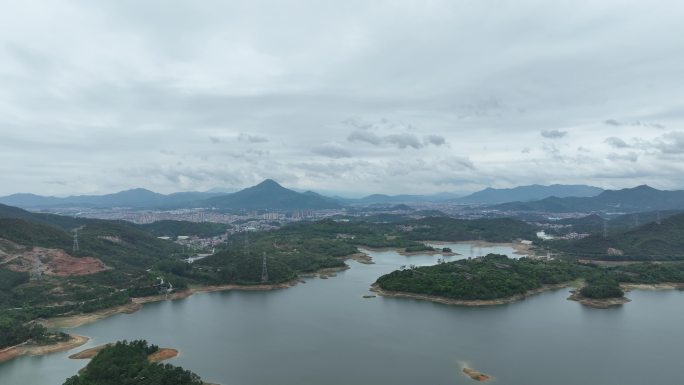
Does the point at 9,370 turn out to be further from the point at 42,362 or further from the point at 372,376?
the point at 372,376

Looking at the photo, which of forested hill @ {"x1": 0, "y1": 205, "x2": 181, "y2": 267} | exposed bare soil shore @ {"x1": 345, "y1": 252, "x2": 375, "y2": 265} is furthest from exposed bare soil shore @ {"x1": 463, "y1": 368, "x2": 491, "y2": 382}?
forested hill @ {"x1": 0, "y1": 205, "x2": 181, "y2": 267}

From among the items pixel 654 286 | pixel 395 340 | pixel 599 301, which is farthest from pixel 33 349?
pixel 654 286

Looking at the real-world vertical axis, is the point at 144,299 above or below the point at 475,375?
above

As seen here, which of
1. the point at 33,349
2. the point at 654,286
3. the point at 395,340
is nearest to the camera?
the point at 33,349

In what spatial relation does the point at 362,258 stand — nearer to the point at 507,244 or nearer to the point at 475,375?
the point at 507,244

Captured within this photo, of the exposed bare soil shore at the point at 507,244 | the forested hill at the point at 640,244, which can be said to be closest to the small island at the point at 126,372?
the forested hill at the point at 640,244

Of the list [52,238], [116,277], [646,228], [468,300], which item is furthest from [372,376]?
[646,228]
